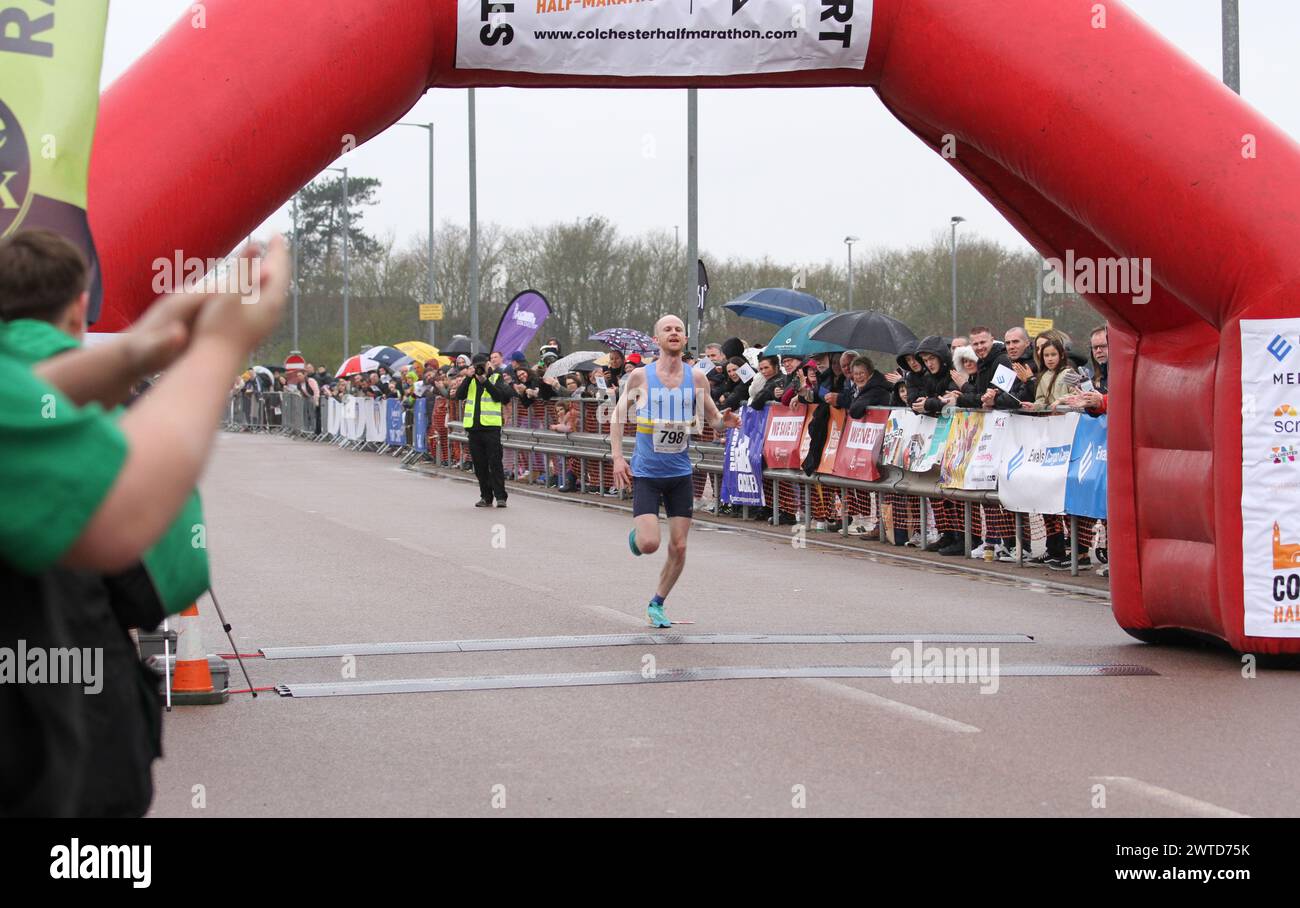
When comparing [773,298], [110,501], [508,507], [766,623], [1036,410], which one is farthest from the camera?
[773,298]

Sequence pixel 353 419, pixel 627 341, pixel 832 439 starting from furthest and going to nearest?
pixel 353 419 < pixel 627 341 < pixel 832 439

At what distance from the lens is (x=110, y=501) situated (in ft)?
7.15

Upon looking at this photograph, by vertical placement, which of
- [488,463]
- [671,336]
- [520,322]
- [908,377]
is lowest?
[488,463]

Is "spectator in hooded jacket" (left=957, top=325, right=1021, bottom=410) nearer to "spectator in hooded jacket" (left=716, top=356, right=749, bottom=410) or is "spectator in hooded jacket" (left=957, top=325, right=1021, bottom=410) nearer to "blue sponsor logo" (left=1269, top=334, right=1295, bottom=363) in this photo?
Result: "spectator in hooded jacket" (left=716, top=356, right=749, bottom=410)

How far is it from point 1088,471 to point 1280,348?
179 inches

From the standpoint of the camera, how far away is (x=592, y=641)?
9.89 m

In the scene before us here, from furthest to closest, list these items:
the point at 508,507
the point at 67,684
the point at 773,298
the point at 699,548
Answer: the point at 773,298, the point at 508,507, the point at 699,548, the point at 67,684

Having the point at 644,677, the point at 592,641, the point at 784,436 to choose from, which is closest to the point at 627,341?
the point at 784,436

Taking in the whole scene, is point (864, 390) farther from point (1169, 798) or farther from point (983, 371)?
point (1169, 798)

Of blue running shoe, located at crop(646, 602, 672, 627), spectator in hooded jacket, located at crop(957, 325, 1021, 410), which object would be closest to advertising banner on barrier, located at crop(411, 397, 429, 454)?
spectator in hooded jacket, located at crop(957, 325, 1021, 410)

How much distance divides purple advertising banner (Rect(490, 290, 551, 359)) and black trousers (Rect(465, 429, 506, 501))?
6727 millimetres
